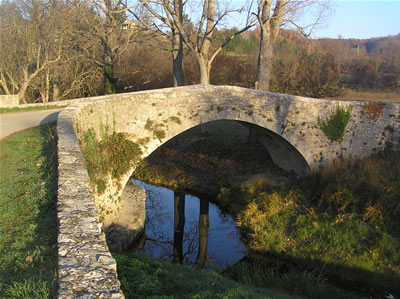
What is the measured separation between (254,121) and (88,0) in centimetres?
1280

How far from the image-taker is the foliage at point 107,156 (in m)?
7.26

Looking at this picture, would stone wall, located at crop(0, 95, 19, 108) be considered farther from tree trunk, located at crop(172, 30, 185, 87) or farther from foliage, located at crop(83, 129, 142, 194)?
foliage, located at crop(83, 129, 142, 194)

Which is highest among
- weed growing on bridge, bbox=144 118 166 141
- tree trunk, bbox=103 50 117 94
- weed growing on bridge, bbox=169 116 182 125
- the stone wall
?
tree trunk, bbox=103 50 117 94

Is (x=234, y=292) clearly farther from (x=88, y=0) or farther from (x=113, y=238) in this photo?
(x=88, y=0)

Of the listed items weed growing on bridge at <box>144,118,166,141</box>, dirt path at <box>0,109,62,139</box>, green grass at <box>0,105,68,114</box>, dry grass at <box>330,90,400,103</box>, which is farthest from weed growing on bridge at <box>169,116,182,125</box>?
dry grass at <box>330,90,400,103</box>

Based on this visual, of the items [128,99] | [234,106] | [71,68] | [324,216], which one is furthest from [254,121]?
[71,68]

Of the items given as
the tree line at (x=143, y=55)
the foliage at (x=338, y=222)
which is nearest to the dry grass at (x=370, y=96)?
the tree line at (x=143, y=55)

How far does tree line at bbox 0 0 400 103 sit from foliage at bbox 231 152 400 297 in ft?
16.4

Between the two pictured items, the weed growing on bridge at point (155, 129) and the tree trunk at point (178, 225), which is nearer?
the tree trunk at point (178, 225)

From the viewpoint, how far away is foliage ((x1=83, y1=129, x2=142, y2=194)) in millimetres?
7258

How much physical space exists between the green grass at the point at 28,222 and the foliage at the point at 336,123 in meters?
8.06

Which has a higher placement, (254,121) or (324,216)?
(254,121)

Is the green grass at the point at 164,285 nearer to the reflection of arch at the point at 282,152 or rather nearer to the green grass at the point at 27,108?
the reflection of arch at the point at 282,152

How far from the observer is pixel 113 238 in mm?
7785
